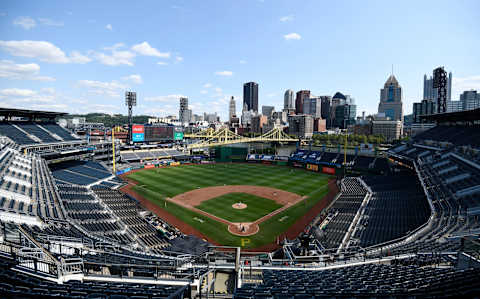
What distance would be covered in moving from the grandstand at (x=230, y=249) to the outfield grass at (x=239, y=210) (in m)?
7.22

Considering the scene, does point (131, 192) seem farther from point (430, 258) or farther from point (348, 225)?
point (430, 258)

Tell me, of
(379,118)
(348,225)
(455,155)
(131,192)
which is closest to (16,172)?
(131,192)

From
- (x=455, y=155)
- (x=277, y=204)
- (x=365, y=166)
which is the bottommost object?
(x=277, y=204)

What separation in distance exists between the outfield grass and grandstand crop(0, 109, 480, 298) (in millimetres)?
7223

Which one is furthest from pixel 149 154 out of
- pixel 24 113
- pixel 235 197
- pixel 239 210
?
pixel 239 210

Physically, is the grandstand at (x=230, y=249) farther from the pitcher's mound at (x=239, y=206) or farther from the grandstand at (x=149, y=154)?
the grandstand at (x=149, y=154)

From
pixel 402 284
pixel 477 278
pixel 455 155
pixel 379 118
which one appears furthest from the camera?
pixel 379 118

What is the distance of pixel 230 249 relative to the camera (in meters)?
24.8

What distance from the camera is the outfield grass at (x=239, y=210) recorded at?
3388 cm

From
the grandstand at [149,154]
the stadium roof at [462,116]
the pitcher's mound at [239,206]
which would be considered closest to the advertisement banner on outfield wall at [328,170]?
the stadium roof at [462,116]

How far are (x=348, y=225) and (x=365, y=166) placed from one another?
38.4m

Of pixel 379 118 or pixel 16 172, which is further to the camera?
pixel 379 118

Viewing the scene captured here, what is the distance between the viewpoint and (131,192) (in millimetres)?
44094

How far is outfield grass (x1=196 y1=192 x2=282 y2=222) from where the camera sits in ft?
111
